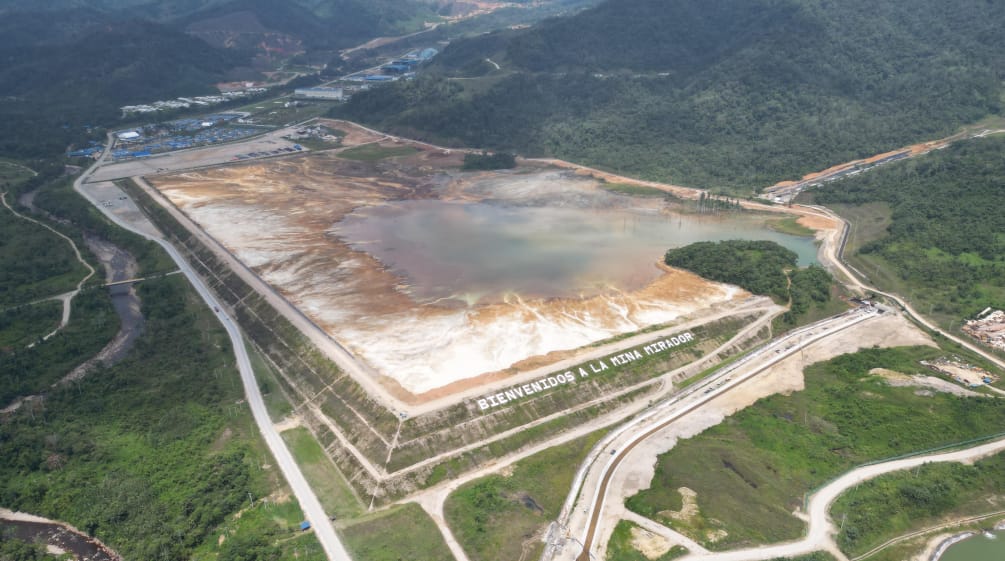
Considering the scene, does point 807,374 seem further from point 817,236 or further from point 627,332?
point 817,236

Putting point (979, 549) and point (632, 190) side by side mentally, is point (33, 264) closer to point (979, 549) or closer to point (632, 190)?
point (632, 190)

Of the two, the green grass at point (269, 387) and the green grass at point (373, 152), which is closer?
the green grass at point (269, 387)

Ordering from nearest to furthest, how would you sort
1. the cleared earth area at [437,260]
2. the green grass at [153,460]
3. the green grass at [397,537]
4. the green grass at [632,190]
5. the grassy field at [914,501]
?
the green grass at [397,537], the grassy field at [914,501], the green grass at [153,460], the cleared earth area at [437,260], the green grass at [632,190]

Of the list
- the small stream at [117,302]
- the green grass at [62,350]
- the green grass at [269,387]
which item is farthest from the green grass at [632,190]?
the green grass at [62,350]

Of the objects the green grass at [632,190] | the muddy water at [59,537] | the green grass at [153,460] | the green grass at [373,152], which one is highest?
the green grass at [373,152]

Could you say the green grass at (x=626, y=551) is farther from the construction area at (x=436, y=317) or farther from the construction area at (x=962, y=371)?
the construction area at (x=962, y=371)

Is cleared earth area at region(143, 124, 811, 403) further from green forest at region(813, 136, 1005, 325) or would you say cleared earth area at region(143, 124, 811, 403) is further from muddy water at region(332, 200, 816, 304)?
green forest at region(813, 136, 1005, 325)

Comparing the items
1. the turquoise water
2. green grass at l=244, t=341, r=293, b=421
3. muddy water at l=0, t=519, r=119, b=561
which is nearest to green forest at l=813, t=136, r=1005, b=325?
the turquoise water
